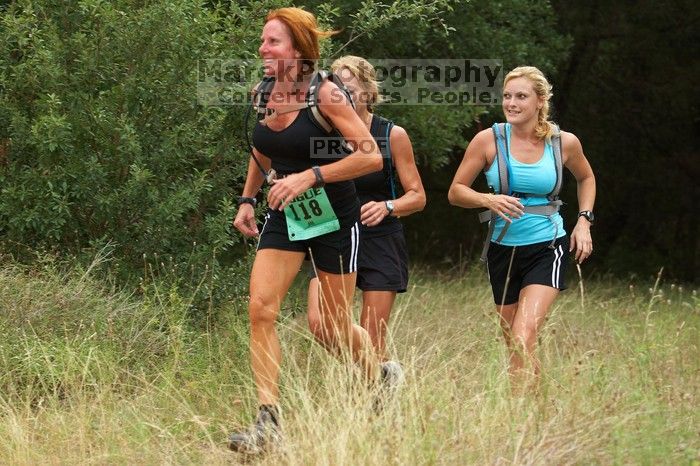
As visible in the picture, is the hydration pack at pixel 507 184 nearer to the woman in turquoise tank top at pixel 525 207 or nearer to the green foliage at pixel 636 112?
the woman in turquoise tank top at pixel 525 207

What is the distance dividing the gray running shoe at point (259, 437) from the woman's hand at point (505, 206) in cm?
176

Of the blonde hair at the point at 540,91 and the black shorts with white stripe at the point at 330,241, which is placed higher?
the blonde hair at the point at 540,91

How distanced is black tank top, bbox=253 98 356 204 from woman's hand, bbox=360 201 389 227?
2.56ft

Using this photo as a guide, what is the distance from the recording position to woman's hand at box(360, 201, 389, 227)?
6711mm

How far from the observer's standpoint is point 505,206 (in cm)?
650

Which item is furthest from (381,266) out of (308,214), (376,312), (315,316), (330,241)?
(308,214)

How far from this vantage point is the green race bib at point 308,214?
5.72m

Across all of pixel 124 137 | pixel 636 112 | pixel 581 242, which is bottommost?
pixel 636 112

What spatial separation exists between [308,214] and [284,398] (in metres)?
0.83

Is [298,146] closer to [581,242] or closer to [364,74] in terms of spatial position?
[364,74]

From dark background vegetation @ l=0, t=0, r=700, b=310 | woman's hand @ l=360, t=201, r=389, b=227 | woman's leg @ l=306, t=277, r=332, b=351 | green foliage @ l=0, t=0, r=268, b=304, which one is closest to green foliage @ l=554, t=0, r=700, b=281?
dark background vegetation @ l=0, t=0, r=700, b=310

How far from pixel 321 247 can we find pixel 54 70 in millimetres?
2954

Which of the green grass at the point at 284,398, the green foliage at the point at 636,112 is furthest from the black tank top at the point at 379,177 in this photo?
the green foliage at the point at 636,112

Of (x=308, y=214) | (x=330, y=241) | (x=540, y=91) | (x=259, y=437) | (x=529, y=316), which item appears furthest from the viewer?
(x=540, y=91)
